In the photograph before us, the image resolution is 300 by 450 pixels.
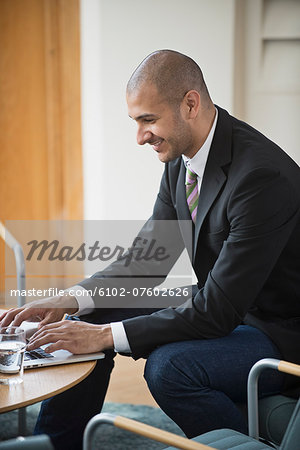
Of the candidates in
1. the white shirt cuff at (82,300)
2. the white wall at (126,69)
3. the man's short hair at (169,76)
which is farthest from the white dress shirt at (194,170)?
the white wall at (126,69)

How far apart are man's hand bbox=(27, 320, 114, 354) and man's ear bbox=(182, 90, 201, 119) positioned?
70cm

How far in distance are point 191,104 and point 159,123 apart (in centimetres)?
12

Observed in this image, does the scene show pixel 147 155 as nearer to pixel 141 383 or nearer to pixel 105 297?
pixel 141 383

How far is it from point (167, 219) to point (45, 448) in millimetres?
1367

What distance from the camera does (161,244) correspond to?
2355 millimetres

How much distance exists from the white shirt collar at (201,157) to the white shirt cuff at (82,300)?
1.69 feet

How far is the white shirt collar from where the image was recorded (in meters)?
2.09

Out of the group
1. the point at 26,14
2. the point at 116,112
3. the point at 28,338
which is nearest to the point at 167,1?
the point at 116,112

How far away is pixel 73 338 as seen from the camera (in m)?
1.73

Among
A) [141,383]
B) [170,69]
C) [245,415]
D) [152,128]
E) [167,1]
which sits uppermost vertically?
[167,1]

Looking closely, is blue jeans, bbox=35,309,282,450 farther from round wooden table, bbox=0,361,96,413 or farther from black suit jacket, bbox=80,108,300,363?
round wooden table, bbox=0,361,96,413

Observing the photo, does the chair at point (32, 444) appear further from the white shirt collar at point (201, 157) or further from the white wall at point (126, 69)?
the white wall at point (126, 69)

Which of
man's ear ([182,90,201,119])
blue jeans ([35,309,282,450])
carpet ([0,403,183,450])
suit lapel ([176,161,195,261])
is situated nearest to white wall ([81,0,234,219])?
carpet ([0,403,183,450])

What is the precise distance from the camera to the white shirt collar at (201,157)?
209cm
